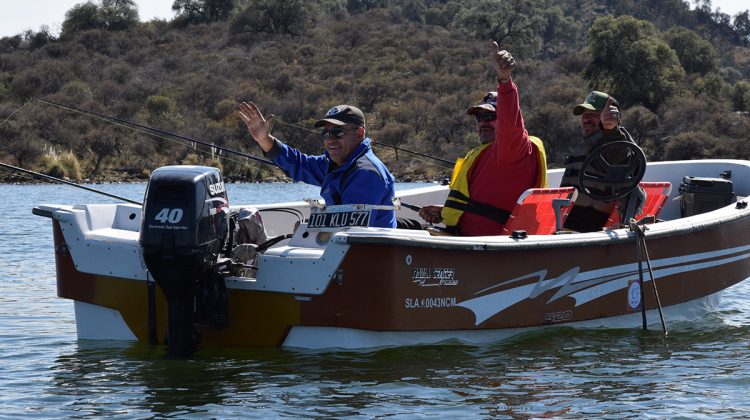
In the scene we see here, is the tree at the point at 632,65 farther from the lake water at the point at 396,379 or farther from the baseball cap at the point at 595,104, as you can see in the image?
the lake water at the point at 396,379

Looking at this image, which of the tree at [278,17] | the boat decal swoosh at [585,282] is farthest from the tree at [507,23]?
the boat decal swoosh at [585,282]

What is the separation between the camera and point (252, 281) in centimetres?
675

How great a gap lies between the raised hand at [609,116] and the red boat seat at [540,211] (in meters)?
0.55

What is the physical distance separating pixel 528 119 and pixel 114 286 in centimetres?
3809

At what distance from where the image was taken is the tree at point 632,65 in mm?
46969

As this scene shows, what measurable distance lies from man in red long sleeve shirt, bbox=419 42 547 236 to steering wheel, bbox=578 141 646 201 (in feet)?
1.52

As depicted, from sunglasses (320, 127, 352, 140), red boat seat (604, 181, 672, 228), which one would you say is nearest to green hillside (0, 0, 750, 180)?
red boat seat (604, 181, 672, 228)

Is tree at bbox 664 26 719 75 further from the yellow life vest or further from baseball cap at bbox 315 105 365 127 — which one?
baseball cap at bbox 315 105 365 127

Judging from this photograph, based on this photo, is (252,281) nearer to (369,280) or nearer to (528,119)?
(369,280)

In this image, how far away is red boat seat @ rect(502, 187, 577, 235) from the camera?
25.3ft

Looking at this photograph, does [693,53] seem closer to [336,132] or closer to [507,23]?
[507,23]

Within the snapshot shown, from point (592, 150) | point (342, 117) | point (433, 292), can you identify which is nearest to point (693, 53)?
point (592, 150)

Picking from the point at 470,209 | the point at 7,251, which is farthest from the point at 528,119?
the point at 470,209

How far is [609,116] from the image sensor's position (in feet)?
27.2
